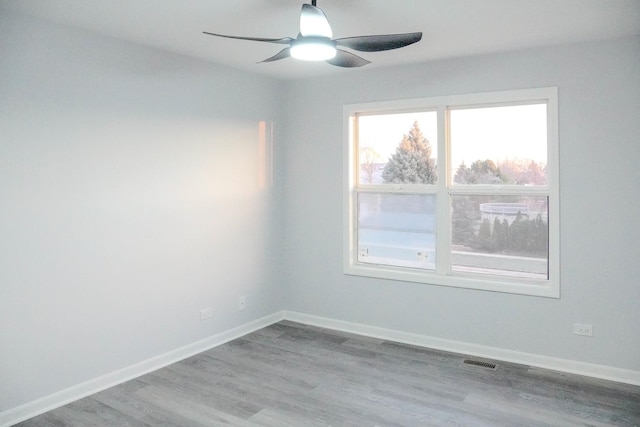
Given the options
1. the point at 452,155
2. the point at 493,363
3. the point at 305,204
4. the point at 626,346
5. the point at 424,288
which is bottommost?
the point at 493,363

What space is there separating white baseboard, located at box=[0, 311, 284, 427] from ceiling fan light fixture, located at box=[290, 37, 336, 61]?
2.64 meters

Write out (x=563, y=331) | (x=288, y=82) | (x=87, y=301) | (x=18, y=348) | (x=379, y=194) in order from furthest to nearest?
1. (x=288, y=82)
2. (x=379, y=194)
3. (x=563, y=331)
4. (x=87, y=301)
5. (x=18, y=348)

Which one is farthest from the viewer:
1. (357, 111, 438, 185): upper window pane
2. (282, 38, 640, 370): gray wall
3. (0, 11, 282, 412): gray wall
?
(357, 111, 438, 185): upper window pane

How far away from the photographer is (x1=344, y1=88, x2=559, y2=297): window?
398 centimetres

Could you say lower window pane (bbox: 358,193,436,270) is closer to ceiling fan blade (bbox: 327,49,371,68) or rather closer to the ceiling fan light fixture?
ceiling fan blade (bbox: 327,49,371,68)

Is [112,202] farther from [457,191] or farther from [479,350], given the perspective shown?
[479,350]

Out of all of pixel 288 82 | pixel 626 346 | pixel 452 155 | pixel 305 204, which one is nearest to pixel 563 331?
pixel 626 346

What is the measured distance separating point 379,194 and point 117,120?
96.3 inches

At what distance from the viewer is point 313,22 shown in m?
2.50

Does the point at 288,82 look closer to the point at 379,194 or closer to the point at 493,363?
the point at 379,194

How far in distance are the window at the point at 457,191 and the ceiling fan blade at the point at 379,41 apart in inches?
64.2

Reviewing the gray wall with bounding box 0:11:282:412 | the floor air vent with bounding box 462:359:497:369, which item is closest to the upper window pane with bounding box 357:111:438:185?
the gray wall with bounding box 0:11:282:412

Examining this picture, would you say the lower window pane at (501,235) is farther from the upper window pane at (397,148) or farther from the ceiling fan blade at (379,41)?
the ceiling fan blade at (379,41)

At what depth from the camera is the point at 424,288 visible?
4445 millimetres
